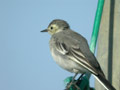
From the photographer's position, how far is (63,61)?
32.5 feet

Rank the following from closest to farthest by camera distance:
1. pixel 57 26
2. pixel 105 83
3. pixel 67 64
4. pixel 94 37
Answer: pixel 105 83 → pixel 94 37 → pixel 67 64 → pixel 57 26

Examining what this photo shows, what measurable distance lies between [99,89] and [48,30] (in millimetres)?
1767

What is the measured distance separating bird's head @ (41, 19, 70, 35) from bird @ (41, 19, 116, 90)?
46cm

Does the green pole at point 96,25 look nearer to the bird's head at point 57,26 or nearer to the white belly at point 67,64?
the white belly at point 67,64

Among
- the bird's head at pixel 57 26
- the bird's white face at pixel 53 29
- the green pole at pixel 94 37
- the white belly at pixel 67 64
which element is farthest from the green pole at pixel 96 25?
the bird's white face at pixel 53 29

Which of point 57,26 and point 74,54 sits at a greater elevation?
point 57,26

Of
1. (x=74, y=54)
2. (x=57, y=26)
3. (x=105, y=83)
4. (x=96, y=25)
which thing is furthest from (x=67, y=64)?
(x=57, y=26)

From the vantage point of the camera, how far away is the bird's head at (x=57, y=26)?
11.3 metres

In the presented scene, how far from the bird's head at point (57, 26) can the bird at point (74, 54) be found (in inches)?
18.1

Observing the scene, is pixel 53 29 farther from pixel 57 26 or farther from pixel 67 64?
pixel 67 64

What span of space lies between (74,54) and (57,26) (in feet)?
5.63

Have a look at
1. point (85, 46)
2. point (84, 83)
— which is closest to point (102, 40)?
point (85, 46)

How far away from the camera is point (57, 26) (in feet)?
37.2

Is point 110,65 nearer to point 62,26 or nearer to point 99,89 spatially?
point 99,89
